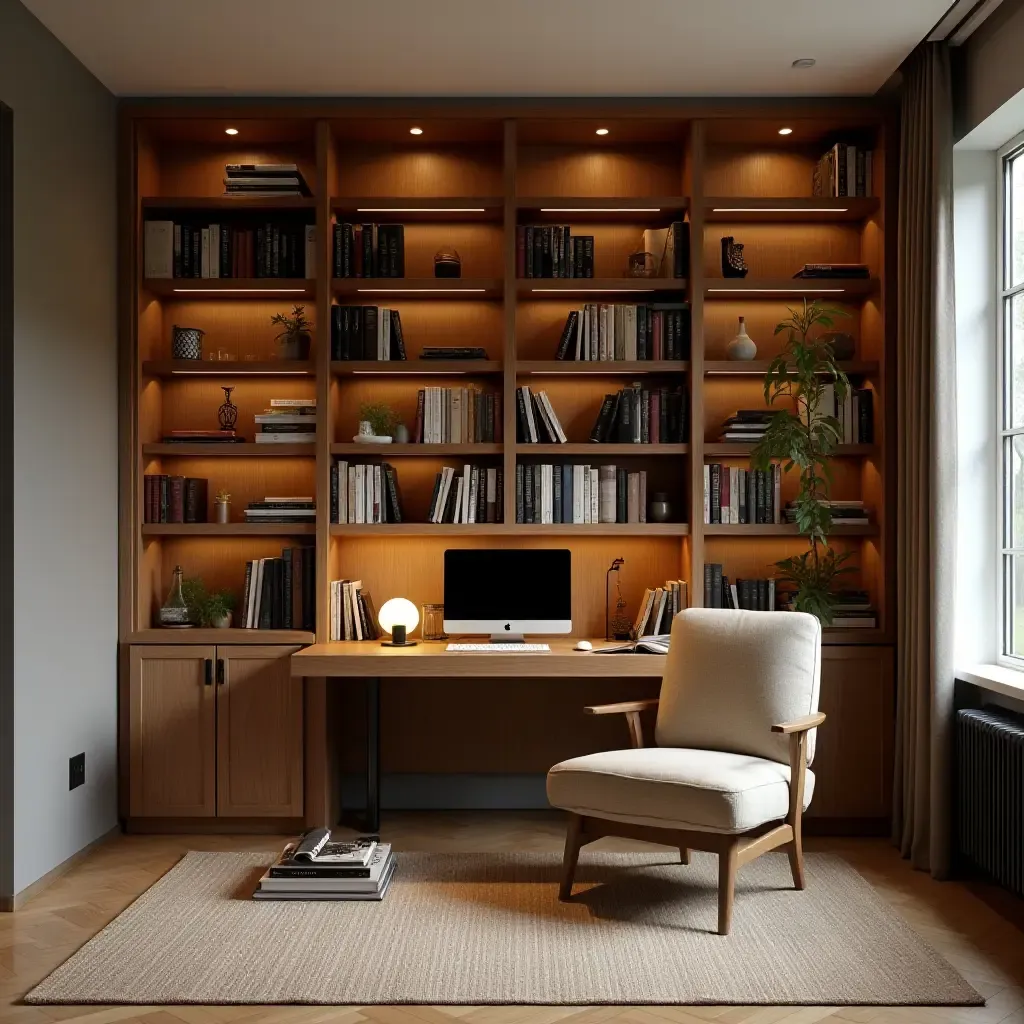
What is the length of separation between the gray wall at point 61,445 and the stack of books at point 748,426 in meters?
2.51

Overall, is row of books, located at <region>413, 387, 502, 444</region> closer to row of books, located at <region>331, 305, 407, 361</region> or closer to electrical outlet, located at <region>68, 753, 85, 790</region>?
row of books, located at <region>331, 305, 407, 361</region>

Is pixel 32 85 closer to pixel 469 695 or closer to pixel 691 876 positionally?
pixel 469 695

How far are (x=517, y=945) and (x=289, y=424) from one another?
233 cm

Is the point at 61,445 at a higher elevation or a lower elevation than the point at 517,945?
higher

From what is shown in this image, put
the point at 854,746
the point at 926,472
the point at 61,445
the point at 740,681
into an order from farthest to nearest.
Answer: the point at 854,746
the point at 926,472
the point at 61,445
the point at 740,681

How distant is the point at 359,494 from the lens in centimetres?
464

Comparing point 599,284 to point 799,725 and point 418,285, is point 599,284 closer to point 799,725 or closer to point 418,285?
point 418,285

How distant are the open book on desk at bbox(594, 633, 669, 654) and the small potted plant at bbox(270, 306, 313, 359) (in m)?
1.74

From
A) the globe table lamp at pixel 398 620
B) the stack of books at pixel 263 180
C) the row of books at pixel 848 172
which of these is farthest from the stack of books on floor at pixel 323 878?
the row of books at pixel 848 172

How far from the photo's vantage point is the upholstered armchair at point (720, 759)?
3.41 m

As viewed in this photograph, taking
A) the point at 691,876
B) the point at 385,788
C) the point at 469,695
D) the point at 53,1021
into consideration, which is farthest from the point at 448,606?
the point at 53,1021

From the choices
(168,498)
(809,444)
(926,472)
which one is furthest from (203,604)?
(926,472)

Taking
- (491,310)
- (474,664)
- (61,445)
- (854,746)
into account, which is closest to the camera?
(61,445)

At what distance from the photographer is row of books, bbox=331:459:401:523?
4629 mm
